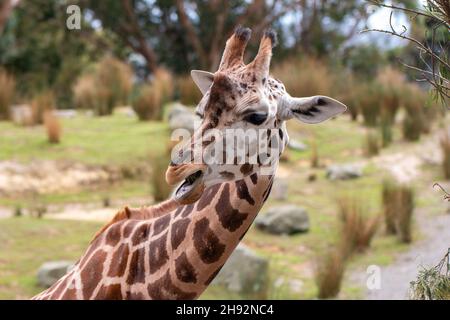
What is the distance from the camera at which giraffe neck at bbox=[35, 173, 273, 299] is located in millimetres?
3182

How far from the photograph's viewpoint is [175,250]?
325cm

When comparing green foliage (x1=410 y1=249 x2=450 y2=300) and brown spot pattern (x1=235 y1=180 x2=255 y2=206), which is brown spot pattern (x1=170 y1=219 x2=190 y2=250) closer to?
brown spot pattern (x1=235 y1=180 x2=255 y2=206)

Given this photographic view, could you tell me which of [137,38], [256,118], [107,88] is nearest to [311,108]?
[256,118]

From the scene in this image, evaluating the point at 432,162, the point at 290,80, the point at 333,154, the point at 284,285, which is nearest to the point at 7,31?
the point at 290,80

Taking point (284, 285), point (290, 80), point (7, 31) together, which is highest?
point (7, 31)

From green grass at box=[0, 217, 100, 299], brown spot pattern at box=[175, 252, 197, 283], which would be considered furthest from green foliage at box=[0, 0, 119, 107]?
brown spot pattern at box=[175, 252, 197, 283]

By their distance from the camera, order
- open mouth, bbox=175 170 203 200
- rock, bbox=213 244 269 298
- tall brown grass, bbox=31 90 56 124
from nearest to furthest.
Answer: open mouth, bbox=175 170 203 200 < rock, bbox=213 244 269 298 < tall brown grass, bbox=31 90 56 124

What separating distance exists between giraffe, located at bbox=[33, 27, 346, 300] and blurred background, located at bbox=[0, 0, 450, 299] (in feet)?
2.29

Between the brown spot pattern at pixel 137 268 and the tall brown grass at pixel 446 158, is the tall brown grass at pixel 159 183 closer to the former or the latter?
Result: the tall brown grass at pixel 446 158

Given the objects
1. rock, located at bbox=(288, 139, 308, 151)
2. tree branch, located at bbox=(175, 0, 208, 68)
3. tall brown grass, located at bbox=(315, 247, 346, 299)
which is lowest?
→ tall brown grass, located at bbox=(315, 247, 346, 299)

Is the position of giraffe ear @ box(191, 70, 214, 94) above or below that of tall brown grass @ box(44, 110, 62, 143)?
below

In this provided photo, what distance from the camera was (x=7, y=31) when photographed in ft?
56.3
